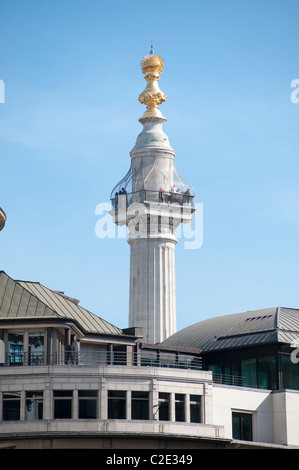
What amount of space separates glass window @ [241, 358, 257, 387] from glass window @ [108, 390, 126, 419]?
48.7 ft

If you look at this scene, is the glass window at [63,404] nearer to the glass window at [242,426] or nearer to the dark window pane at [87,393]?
the dark window pane at [87,393]

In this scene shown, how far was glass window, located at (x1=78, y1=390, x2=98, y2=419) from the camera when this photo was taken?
86688 mm

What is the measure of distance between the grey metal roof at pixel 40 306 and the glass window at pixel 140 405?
722cm

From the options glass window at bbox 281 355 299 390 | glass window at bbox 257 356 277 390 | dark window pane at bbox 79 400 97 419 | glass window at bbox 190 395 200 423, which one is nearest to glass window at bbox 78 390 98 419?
dark window pane at bbox 79 400 97 419

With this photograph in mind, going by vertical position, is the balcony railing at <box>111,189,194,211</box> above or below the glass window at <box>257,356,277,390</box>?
above

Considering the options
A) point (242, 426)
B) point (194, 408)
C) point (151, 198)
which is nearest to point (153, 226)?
point (151, 198)

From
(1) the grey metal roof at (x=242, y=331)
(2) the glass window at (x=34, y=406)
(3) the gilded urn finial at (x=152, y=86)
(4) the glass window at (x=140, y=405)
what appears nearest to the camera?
(2) the glass window at (x=34, y=406)

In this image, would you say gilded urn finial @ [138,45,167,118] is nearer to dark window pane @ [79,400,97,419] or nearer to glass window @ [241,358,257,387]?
glass window @ [241,358,257,387]

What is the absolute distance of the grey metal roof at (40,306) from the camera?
297ft

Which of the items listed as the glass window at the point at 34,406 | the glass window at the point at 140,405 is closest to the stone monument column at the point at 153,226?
the glass window at the point at 140,405

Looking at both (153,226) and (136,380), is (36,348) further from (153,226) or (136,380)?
(153,226)

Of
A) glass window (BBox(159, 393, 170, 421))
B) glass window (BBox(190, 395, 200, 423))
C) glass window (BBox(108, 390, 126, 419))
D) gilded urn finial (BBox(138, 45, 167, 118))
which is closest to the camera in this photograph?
glass window (BBox(108, 390, 126, 419))
